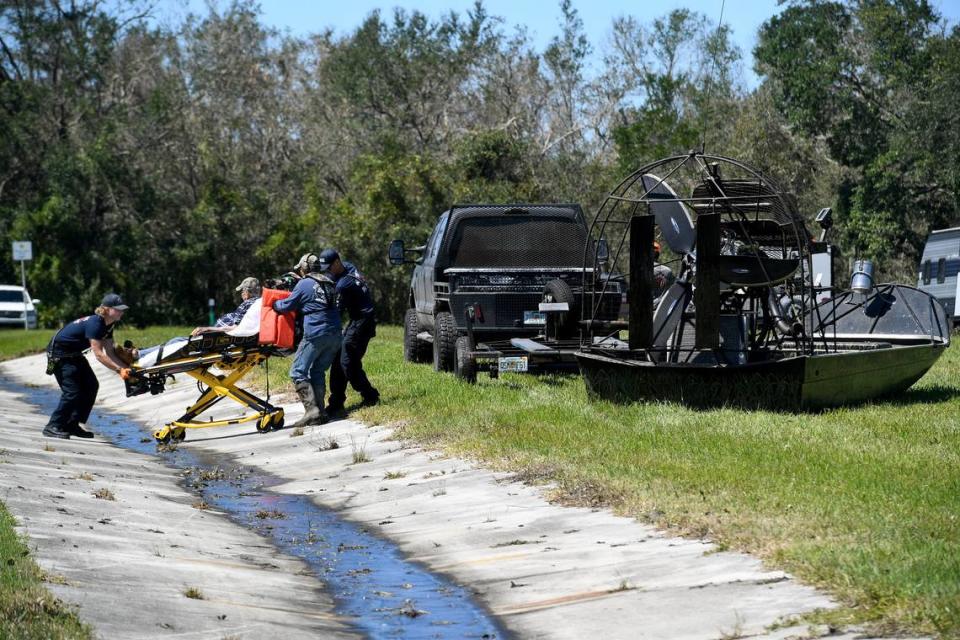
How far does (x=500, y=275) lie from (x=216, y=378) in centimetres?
388

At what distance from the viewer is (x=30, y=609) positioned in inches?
261

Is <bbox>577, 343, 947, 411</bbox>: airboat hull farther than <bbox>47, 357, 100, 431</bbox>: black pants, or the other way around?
<bbox>47, 357, 100, 431</bbox>: black pants

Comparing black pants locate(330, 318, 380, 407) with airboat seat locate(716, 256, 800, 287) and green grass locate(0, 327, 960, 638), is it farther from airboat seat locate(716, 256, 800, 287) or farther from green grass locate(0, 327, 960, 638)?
airboat seat locate(716, 256, 800, 287)

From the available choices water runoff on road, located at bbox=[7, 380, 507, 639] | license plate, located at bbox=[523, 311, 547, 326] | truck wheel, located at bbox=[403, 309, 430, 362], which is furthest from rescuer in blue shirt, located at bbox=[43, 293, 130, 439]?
truck wheel, located at bbox=[403, 309, 430, 362]

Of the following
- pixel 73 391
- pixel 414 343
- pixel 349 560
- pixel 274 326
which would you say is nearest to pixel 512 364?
pixel 274 326

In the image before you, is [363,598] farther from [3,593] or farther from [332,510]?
[332,510]

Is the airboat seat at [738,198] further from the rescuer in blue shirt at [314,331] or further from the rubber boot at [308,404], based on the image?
the rubber boot at [308,404]

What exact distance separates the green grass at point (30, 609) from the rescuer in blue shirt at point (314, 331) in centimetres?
830

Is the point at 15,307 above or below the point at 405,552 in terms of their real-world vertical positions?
above

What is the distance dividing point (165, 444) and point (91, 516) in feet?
20.2

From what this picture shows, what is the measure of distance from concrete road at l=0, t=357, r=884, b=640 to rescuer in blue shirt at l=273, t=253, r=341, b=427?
2242 millimetres

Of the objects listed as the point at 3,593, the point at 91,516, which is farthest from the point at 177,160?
the point at 3,593

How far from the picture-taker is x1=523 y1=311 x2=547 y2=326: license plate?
1775cm

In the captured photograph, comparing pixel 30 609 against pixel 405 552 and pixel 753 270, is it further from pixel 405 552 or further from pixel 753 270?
pixel 753 270
